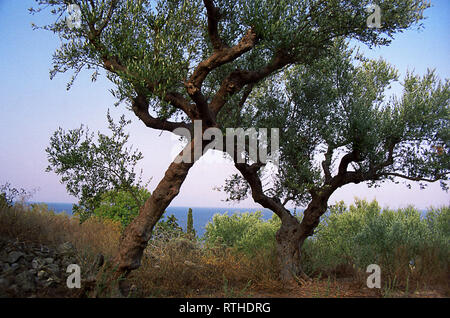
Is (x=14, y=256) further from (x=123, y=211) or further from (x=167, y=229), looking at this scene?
(x=123, y=211)

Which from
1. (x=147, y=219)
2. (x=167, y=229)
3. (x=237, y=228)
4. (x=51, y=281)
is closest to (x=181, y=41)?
(x=147, y=219)

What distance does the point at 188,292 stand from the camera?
8102 mm

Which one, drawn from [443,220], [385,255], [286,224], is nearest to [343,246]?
[385,255]

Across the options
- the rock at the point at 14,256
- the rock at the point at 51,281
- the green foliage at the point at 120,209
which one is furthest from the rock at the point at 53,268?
the green foliage at the point at 120,209

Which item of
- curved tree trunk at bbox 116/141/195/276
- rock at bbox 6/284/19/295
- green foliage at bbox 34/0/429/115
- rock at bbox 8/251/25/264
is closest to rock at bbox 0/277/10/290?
rock at bbox 6/284/19/295

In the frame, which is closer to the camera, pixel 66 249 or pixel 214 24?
pixel 214 24

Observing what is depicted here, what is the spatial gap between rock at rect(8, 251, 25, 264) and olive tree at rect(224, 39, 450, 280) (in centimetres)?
542

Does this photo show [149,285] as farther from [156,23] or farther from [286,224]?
[156,23]

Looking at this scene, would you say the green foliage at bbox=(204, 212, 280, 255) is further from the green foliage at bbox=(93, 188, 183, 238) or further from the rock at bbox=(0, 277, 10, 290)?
the rock at bbox=(0, 277, 10, 290)

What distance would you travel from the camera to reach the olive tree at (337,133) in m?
9.45

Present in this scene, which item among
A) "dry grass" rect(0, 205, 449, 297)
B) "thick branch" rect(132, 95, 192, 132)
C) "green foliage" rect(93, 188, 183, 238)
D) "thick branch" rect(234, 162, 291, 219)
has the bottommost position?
"dry grass" rect(0, 205, 449, 297)

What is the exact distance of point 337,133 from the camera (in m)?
9.80

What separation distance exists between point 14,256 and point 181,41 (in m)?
5.77

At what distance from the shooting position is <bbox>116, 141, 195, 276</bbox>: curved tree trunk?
7.52m
